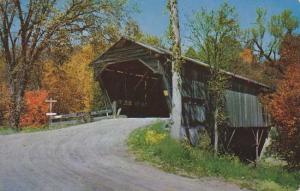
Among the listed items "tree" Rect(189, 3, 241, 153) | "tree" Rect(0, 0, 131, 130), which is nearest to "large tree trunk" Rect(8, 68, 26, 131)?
"tree" Rect(0, 0, 131, 130)

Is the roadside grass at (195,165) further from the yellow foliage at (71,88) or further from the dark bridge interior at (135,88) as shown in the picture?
the yellow foliage at (71,88)

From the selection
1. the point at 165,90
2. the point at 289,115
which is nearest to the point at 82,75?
the point at 289,115

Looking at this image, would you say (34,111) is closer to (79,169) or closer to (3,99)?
(3,99)

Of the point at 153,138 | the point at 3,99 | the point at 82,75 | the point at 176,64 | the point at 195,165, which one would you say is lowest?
the point at 195,165

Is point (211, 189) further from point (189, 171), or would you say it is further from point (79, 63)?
point (79, 63)

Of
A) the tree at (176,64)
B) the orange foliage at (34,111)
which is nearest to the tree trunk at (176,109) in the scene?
the tree at (176,64)

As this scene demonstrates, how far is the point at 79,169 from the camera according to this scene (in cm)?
1255

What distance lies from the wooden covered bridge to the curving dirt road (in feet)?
19.9

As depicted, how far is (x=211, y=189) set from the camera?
10992 millimetres

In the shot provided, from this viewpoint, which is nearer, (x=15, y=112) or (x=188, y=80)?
(x=188, y=80)

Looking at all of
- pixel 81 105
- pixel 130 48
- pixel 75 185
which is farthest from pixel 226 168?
pixel 81 105

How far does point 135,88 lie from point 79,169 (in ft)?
71.2

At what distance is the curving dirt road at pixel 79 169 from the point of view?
34.7 feet

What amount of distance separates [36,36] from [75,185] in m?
20.4
